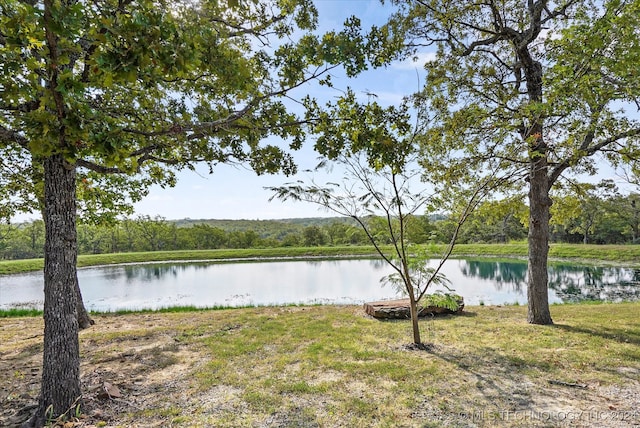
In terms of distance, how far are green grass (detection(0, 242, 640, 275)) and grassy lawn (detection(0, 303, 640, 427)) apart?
988 inches

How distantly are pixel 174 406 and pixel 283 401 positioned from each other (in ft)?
4.08

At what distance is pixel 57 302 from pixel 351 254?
123 ft

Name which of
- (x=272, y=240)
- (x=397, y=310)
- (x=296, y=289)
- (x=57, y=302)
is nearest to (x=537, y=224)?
(x=397, y=310)

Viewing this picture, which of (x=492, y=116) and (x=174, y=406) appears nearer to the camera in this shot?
(x=174, y=406)

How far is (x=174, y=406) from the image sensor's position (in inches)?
155

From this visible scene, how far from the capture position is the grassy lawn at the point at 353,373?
12.0 ft

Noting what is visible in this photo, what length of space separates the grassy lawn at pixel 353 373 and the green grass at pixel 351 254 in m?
25.1

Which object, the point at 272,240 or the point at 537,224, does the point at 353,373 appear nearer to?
the point at 537,224

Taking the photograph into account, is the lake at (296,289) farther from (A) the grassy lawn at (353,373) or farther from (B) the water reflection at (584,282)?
(A) the grassy lawn at (353,373)

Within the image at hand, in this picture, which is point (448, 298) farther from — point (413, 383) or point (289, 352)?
point (289, 352)

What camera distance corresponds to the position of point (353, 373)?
15.6ft

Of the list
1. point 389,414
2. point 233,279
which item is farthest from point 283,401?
point 233,279

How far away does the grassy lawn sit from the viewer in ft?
12.0

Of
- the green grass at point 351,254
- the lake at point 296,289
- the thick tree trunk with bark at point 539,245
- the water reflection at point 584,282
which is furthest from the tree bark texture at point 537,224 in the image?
the green grass at point 351,254
